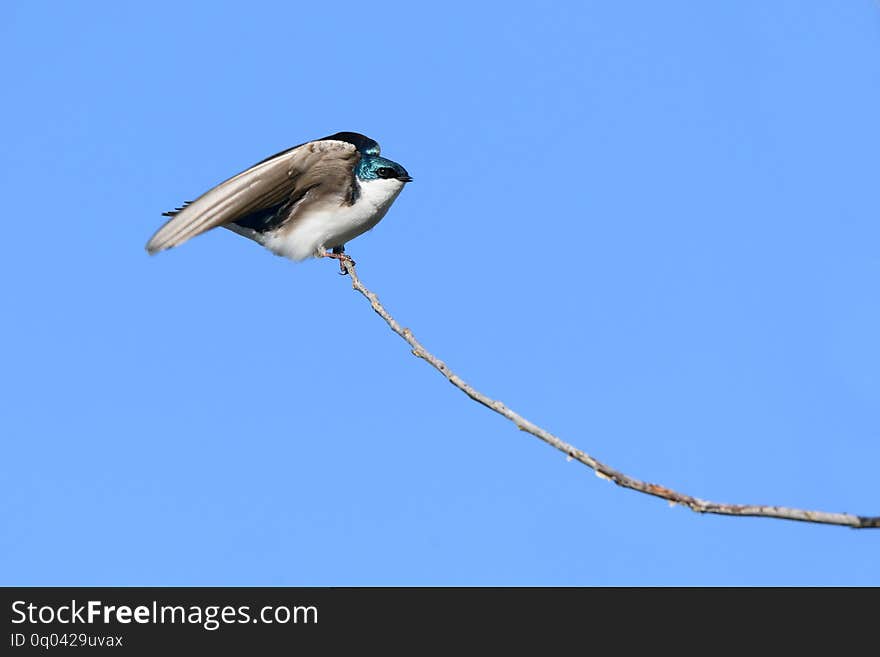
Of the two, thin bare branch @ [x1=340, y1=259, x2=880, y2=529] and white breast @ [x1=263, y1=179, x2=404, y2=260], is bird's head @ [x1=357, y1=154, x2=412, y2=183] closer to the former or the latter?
white breast @ [x1=263, y1=179, x2=404, y2=260]

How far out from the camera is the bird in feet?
22.3

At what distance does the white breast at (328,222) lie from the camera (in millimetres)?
7004

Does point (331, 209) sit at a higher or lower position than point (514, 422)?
higher

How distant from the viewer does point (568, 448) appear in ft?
8.52

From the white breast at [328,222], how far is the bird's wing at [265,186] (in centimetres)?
11

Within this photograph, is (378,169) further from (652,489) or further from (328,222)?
(652,489)

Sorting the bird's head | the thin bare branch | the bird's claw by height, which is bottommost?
the thin bare branch

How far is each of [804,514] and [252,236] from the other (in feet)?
18.0

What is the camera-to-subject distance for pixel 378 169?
22.9 ft

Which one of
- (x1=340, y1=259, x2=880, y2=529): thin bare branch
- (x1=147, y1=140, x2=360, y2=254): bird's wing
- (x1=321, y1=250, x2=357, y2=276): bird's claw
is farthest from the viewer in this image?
(x1=321, y1=250, x2=357, y2=276): bird's claw

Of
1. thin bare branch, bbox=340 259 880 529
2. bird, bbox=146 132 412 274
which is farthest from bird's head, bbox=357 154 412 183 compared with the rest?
thin bare branch, bbox=340 259 880 529

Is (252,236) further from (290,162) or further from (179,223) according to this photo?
(179,223)

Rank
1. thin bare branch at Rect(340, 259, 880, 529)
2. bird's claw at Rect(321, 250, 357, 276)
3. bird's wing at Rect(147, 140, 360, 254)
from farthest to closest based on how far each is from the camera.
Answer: bird's claw at Rect(321, 250, 357, 276) → bird's wing at Rect(147, 140, 360, 254) → thin bare branch at Rect(340, 259, 880, 529)

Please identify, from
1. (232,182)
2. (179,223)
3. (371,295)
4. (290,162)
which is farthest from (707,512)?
(290,162)
